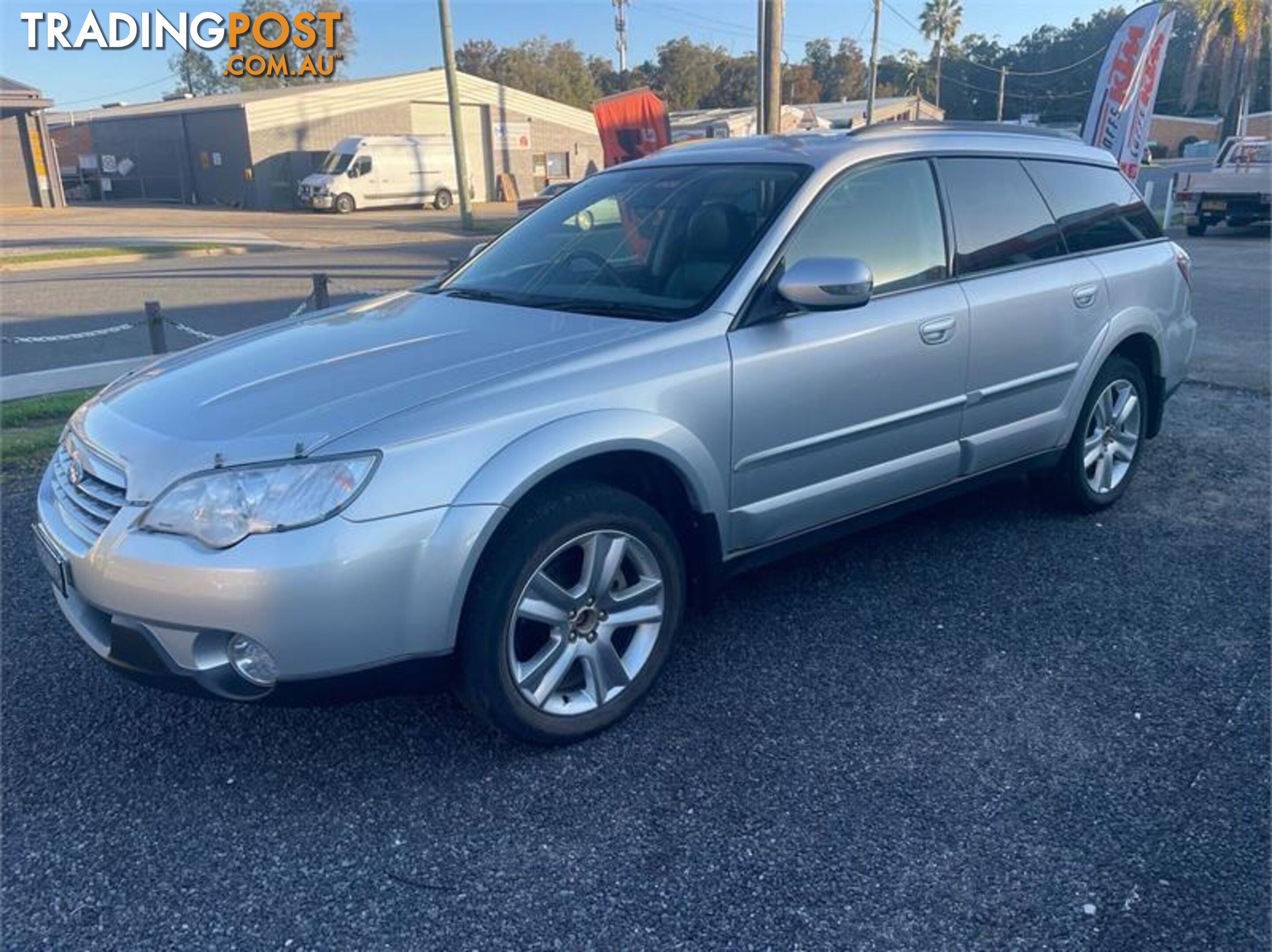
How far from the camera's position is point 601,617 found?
314 centimetres

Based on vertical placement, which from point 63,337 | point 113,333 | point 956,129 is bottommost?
point 113,333

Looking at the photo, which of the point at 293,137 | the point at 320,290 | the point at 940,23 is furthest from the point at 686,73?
the point at 320,290

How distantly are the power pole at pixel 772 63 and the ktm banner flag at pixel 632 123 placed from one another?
1293 mm

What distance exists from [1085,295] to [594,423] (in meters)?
2.76

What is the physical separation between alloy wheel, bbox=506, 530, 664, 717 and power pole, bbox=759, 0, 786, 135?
956 centimetres

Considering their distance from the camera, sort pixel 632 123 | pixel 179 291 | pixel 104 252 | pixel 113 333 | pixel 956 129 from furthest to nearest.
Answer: pixel 104 252, pixel 179 291, pixel 632 123, pixel 113 333, pixel 956 129

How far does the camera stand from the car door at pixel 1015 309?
417 centimetres

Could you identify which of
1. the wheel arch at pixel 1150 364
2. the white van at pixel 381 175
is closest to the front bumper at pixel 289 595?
the wheel arch at pixel 1150 364

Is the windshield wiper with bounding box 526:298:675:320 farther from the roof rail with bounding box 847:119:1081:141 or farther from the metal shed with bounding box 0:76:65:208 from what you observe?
the metal shed with bounding box 0:76:65:208

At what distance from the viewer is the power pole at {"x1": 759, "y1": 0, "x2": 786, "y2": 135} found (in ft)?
38.9

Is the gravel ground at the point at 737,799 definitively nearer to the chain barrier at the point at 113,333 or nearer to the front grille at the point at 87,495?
the front grille at the point at 87,495

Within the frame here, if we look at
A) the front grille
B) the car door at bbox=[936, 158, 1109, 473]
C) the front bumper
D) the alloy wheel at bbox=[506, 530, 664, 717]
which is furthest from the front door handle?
the front grille

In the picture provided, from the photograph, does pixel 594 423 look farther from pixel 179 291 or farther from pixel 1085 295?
pixel 179 291

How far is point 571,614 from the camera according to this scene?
306cm
